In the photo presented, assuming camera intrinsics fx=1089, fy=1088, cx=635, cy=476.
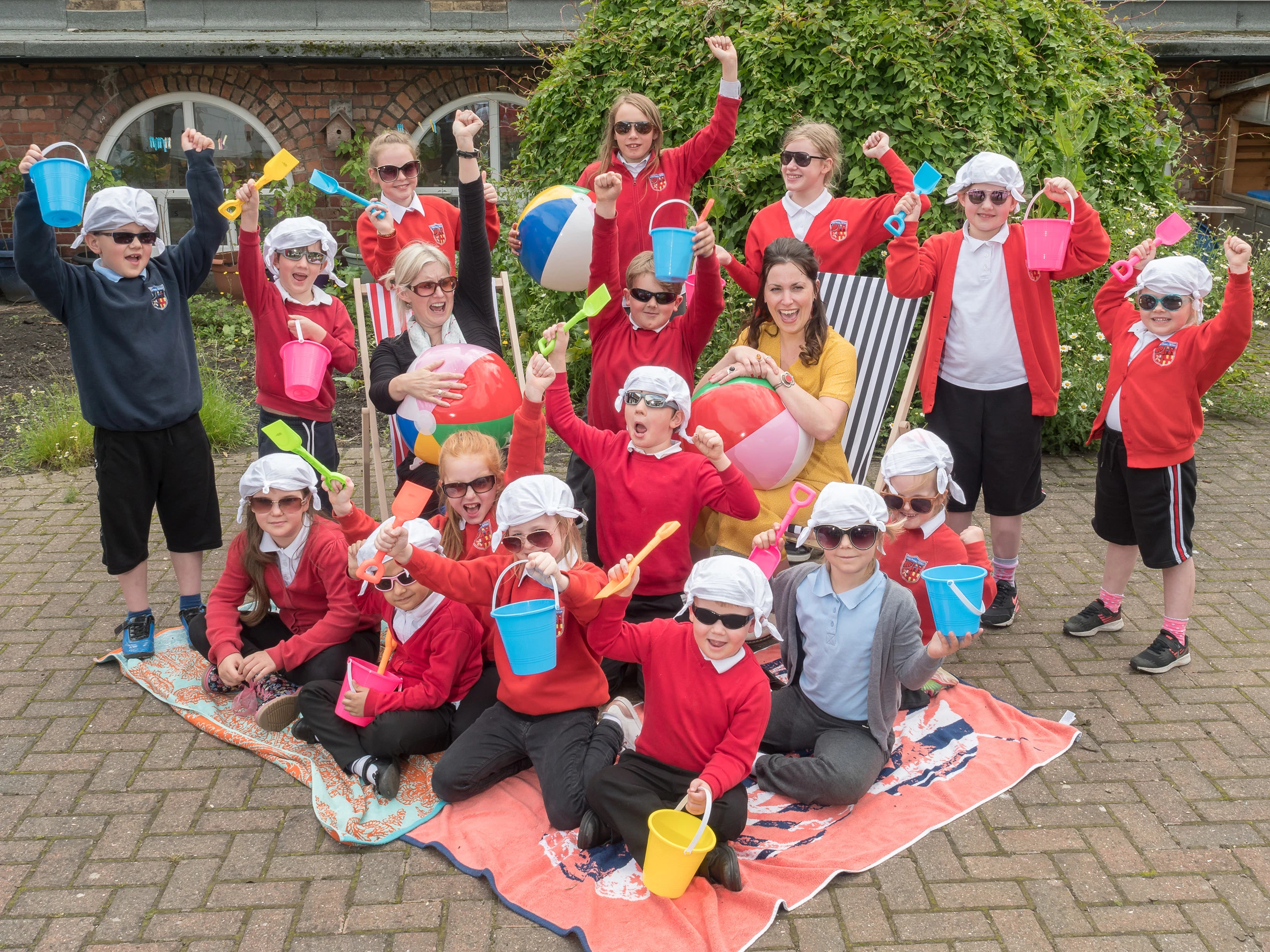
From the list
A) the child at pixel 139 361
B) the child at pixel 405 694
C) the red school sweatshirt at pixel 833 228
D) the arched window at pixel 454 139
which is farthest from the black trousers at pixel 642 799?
the arched window at pixel 454 139

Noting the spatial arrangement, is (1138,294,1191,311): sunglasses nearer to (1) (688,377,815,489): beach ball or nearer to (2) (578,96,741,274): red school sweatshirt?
(1) (688,377,815,489): beach ball

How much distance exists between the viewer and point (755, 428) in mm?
4734

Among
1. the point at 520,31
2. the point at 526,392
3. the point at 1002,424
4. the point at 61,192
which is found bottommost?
the point at 1002,424

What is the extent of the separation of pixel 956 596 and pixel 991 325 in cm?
204

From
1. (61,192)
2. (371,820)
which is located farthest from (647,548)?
(61,192)

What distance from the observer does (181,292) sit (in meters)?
5.05

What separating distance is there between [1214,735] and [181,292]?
491 centimetres

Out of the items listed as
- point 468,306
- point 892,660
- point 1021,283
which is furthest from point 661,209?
point 892,660

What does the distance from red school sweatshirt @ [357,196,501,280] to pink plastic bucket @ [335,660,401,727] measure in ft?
7.34

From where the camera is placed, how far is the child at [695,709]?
358 cm

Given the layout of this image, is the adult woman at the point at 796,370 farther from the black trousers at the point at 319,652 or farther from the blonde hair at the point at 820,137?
the black trousers at the point at 319,652

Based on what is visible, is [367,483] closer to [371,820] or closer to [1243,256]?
[371,820]

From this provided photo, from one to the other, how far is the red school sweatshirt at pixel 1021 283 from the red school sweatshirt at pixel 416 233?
2.08 meters

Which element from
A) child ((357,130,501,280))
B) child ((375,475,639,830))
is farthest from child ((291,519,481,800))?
child ((357,130,501,280))
